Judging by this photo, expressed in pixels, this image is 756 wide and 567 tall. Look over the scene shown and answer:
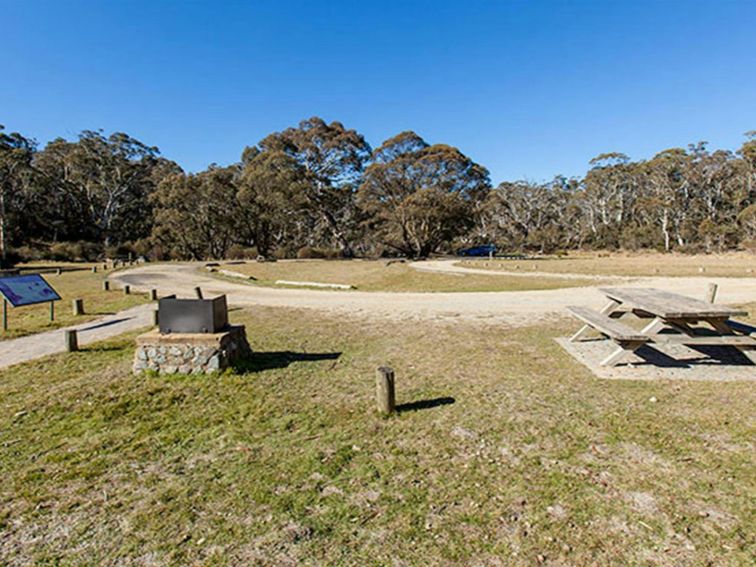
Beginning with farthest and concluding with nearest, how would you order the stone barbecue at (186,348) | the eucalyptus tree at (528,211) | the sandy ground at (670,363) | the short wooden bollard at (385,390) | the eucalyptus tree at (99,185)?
the eucalyptus tree at (528,211), the eucalyptus tree at (99,185), the stone barbecue at (186,348), the sandy ground at (670,363), the short wooden bollard at (385,390)

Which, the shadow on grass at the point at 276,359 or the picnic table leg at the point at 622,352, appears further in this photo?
the shadow on grass at the point at 276,359

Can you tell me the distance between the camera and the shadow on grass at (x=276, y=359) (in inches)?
238

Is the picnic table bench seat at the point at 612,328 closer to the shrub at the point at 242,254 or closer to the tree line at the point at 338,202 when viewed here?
the tree line at the point at 338,202

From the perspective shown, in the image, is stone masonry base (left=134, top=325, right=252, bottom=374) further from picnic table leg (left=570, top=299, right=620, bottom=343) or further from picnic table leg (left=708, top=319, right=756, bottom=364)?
picnic table leg (left=708, top=319, right=756, bottom=364)

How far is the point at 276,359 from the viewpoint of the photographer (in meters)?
6.52

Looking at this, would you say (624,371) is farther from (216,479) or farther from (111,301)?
(111,301)

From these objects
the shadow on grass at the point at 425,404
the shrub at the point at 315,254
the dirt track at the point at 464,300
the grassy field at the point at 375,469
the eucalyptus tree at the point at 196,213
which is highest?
the eucalyptus tree at the point at 196,213

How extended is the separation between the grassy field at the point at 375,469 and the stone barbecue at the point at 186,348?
248 mm

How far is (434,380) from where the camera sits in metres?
5.35

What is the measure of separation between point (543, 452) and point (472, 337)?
4.15 m

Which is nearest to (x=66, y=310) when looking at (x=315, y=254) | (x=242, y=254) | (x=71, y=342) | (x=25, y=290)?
(x=25, y=290)

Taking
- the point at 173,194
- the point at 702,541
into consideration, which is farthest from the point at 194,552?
the point at 173,194

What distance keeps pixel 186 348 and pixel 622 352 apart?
614cm

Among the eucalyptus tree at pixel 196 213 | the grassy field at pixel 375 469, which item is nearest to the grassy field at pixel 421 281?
the grassy field at pixel 375 469
